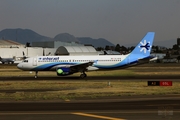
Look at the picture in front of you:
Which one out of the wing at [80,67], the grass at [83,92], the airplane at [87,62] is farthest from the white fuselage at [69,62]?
the grass at [83,92]

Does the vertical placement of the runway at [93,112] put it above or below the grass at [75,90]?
below

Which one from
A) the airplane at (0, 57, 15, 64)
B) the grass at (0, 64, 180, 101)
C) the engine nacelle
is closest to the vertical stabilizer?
the engine nacelle

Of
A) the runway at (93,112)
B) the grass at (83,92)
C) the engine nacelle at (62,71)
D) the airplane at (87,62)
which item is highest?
the airplane at (87,62)

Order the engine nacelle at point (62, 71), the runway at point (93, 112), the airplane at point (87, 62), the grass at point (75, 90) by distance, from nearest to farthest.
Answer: the runway at point (93, 112) < the grass at point (75, 90) < the engine nacelle at point (62, 71) < the airplane at point (87, 62)

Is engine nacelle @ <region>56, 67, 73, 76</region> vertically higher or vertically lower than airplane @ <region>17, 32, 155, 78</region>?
lower

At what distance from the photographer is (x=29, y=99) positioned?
19734 millimetres

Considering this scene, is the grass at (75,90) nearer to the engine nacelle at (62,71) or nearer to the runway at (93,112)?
the runway at (93,112)

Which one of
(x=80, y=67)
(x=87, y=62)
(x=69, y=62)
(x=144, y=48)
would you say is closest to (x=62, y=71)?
(x=80, y=67)

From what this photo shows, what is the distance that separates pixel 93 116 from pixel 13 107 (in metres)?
5.02

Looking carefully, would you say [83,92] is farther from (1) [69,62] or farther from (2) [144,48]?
(2) [144,48]

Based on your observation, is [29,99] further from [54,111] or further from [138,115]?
[138,115]

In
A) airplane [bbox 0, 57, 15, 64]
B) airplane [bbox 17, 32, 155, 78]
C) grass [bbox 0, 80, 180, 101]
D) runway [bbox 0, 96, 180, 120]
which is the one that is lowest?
runway [bbox 0, 96, 180, 120]

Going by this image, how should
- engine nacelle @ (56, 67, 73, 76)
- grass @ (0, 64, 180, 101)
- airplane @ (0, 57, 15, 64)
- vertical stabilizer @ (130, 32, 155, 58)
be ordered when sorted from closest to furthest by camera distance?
1. grass @ (0, 64, 180, 101)
2. engine nacelle @ (56, 67, 73, 76)
3. vertical stabilizer @ (130, 32, 155, 58)
4. airplane @ (0, 57, 15, 64)

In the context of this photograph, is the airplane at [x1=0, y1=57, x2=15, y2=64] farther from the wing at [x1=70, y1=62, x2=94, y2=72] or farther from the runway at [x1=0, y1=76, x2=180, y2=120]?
the runway at [x1=0, y1=76, x2=180, y2=120]
